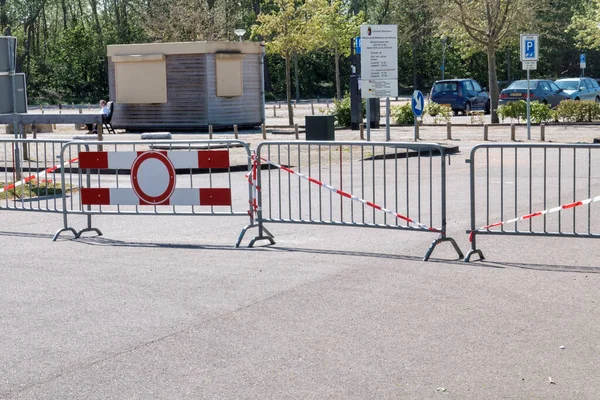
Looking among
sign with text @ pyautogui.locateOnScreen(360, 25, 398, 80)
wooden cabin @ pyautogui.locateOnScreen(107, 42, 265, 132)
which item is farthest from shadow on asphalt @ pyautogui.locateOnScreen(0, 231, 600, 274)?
wooden cabin @ pyautogui.locateOnScreen(107, 42, 265, 132)

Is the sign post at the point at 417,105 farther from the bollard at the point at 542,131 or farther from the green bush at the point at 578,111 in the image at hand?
the green bush at the point at 578,111

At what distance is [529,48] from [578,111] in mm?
7354

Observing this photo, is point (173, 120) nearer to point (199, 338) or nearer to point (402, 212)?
point (402, 212)

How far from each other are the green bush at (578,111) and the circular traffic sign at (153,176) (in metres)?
24.5

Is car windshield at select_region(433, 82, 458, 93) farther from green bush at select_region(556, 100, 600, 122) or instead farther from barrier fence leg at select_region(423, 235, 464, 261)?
barrier fence leg at select_region(423, 235, 464, 261)

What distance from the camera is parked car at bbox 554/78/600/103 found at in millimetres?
41906

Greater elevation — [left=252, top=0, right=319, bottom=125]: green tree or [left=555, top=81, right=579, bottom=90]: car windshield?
[left=252, top=0, right=319, bottom=125]: green tree

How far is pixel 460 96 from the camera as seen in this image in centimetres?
4253

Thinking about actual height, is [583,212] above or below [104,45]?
below

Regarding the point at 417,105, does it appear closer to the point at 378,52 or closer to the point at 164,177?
the point at 378,52


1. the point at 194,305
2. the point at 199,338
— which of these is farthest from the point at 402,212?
the point at 199,338

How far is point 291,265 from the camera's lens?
30.3 ft

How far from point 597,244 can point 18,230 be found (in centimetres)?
642

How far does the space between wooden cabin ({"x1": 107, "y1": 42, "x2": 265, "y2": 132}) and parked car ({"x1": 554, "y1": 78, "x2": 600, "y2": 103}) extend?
45.7 feet
